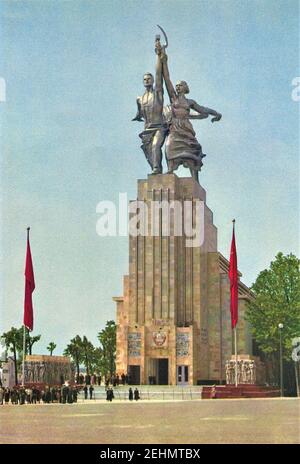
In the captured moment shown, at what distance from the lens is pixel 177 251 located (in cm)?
8800

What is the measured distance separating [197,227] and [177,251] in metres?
3.26

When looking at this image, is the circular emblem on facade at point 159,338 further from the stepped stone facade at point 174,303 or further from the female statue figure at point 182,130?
the female statue figure at point 182,130

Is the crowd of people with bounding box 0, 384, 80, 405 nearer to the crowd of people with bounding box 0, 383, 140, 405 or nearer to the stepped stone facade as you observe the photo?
the crowd of people with bounding box 0, 383, 140, 405

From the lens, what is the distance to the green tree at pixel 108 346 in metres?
129

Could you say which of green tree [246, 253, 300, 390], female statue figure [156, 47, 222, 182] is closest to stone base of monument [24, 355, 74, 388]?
green tree [246, 253, 300, 390]

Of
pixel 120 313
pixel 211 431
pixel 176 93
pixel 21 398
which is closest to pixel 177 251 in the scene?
pixel 120 313

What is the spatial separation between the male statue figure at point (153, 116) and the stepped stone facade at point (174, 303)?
297 centimetres

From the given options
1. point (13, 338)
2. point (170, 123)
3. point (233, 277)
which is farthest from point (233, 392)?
point (13, 338)

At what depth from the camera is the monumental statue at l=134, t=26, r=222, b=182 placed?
89.8 meters

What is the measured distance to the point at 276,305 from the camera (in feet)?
285

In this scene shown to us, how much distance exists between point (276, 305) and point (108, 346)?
47864 mm

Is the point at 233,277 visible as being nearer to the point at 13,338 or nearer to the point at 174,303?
the point at 174,303
